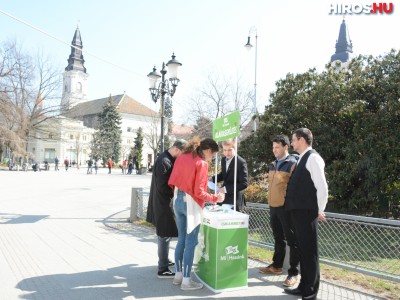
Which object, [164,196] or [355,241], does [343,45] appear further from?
[164,196]

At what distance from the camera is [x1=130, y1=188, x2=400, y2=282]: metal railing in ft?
16.1

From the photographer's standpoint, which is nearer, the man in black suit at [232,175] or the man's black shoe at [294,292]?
the man's black shoe at [294,292]

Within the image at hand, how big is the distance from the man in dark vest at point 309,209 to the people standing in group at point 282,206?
1.95 feet

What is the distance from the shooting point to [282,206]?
4934mm

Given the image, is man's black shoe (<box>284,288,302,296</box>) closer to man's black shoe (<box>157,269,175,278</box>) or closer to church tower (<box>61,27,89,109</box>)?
man's black shoe (<box>157,269,175,278</box>)

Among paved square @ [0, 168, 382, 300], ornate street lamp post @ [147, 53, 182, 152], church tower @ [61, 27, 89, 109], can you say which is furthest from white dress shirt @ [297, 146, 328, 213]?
church tower @ [61, 27, 89, 109]

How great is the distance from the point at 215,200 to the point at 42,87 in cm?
5064

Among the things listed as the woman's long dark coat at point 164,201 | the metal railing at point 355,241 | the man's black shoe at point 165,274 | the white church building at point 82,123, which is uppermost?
the white church building at point 82,123

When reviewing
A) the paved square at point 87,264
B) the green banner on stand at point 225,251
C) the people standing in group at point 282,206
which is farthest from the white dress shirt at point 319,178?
the paved square at point 87,264

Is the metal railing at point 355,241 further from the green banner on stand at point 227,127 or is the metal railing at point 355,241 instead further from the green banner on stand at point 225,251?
the green banner on stand at point 227,127

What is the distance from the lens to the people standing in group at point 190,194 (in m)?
4.46

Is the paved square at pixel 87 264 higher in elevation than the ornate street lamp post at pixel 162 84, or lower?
lower

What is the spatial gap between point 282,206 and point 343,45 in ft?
292

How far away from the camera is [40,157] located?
81062mm
